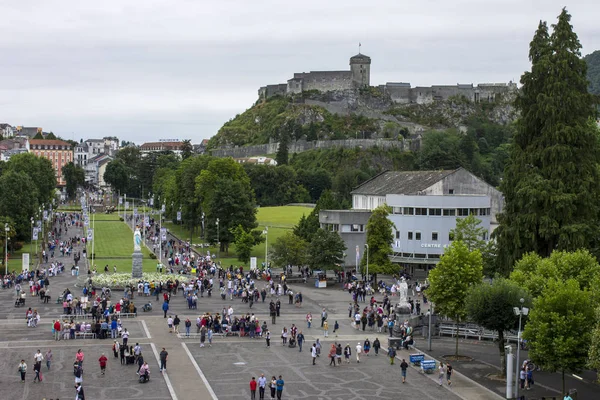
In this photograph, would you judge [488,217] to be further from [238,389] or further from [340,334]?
[238,389]

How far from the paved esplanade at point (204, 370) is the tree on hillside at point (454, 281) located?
11.9 ft

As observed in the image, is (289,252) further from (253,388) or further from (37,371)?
(253,388)

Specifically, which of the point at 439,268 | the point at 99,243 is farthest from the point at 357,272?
the point at 99,243

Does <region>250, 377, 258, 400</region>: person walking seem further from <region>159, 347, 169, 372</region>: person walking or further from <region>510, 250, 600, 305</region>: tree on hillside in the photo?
<region>510, 250, 600, 305</region>: tree on hillside

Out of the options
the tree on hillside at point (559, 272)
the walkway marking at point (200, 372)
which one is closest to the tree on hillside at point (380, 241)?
the tree on hillside at point (559, 272)

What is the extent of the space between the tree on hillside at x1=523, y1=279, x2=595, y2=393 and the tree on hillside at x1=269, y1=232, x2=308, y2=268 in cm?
4055

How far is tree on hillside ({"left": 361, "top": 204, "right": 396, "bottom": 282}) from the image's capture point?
221ft

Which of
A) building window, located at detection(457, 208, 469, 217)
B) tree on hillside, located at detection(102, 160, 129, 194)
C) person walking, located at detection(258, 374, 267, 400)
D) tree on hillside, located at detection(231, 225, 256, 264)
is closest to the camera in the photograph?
person walking, located at detection(258, 374, 267, 400)

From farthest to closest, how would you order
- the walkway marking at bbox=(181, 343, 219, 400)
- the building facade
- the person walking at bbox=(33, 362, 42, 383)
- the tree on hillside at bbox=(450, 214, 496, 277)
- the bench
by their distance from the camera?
the building facade, the tree on hillside at bbox=(450, 214, 496, 277), the bench, the person walking at bbox=(33, 362, 42, 383), the walkway marking at bbox=(181, 343, 219, 400)

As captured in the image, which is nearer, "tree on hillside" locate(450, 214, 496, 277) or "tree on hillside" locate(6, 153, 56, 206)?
"tree on hillside" locate(450, 214, 496, 277)

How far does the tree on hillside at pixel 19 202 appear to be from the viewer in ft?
304

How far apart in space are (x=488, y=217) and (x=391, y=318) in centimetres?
3303

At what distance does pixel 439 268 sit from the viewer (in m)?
43.3

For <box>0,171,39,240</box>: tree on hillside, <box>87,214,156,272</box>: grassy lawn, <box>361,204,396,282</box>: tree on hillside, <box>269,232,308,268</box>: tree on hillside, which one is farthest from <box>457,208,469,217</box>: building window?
<box>0,171,39,240</box>: tree on hillside
